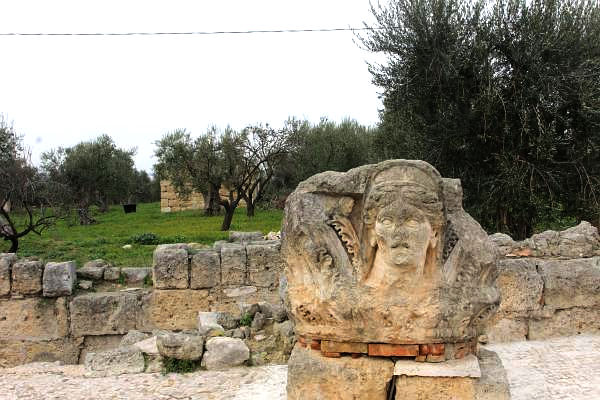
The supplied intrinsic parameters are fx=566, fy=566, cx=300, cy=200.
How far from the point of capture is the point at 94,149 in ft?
83.4

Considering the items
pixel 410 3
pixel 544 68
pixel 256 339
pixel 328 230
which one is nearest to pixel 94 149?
pixel 410 3

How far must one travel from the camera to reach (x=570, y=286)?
6277 millimetres


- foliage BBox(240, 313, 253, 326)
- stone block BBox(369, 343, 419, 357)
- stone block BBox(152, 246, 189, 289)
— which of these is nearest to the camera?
stone block BBox(369, 343, 419, 357)

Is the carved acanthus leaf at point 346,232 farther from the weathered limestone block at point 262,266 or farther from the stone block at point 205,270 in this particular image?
the stone block at point 205,270

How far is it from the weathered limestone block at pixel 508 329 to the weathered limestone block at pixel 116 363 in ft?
12.0

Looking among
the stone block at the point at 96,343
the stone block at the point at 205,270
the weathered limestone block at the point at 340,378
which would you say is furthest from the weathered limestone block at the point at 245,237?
the weathered limestone block at the point at 340,378

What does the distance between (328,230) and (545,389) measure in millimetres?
2226

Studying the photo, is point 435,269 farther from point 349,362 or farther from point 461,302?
point 349,362

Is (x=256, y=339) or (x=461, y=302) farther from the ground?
(x=461, y=302)

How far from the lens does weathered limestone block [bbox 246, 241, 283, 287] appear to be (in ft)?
25.6

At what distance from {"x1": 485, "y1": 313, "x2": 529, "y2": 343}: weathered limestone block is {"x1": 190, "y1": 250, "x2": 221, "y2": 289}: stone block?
141 inches

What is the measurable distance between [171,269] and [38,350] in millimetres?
1932

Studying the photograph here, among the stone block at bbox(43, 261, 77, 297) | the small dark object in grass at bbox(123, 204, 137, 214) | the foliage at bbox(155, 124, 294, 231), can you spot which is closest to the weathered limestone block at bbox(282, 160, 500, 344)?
the stone block at bbox(43, 261, 77, 297)

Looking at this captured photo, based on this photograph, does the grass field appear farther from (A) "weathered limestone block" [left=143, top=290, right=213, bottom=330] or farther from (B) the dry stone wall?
(B) the dry stone wall
